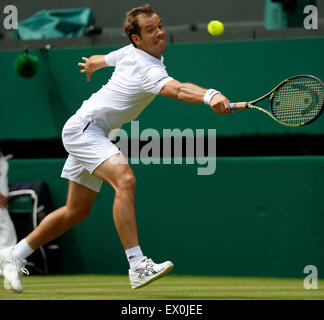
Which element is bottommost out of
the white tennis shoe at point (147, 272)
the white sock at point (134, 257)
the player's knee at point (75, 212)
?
the white tennis shoe at point (147, 272)

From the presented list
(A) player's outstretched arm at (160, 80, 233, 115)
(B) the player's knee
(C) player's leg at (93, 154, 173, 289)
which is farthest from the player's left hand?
(B) the player's knee

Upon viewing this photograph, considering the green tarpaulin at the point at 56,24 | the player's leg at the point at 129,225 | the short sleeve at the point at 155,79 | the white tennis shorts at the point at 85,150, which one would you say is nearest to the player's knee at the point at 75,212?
the white tennis shorts at the point at 85,150

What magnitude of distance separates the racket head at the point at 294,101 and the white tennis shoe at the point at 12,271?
171 cm

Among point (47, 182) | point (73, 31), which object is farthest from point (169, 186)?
point (73, 31)

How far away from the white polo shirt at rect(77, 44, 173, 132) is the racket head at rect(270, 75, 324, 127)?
656 mm

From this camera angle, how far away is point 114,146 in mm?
4324

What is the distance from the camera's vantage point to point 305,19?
5.86 meters

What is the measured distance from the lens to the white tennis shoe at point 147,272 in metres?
3.96

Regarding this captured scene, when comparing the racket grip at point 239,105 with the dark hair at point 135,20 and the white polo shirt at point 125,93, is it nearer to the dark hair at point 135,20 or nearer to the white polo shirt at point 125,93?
the white polo shirt at point 125,93

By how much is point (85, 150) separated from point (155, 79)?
0.58 metres

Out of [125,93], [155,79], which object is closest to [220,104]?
[155,79]

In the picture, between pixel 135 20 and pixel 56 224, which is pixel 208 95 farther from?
pixel 56 224

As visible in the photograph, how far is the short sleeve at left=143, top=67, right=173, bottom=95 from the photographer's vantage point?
162 inches

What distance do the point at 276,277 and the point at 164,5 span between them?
2.97 metres
